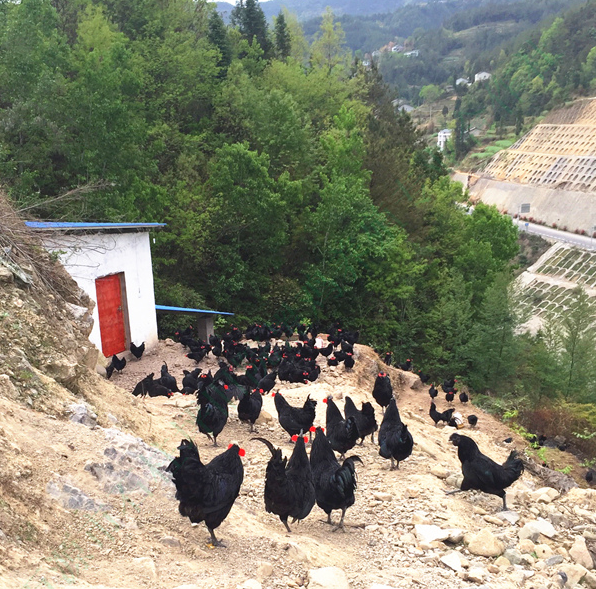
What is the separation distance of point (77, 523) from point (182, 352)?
13593 millimetres

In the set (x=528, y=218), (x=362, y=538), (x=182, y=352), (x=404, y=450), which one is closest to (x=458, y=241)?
(x=182, y=352)

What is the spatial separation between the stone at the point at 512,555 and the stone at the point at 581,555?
941mm

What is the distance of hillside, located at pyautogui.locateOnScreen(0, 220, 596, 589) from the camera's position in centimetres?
534

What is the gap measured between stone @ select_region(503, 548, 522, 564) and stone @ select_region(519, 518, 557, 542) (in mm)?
630

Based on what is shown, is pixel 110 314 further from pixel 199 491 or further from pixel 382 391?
pixel 199 491

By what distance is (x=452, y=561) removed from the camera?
683 cm

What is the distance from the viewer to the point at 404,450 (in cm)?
950

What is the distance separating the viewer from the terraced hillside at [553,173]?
6888 centimetres

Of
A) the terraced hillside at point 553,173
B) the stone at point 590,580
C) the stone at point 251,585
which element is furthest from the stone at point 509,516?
the terraced hillside at point 553,173

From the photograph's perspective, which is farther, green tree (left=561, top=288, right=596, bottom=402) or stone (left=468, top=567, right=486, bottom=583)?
green tree (left=561, top=288, right=596, bottom=402)

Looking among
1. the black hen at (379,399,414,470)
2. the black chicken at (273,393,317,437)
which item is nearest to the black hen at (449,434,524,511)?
the black hen at (379,399,414,470)

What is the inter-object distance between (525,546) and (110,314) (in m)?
12.4

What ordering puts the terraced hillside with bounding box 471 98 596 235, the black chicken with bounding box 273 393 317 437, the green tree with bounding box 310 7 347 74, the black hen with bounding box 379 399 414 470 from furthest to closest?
the terraced hillside with bounding box 471 98 596 235 → the green tree with bounding box 310 7 347 74 → the black chicken with bounding box 273 393 317 437 → the black hen with bounding box 379 399 414 470

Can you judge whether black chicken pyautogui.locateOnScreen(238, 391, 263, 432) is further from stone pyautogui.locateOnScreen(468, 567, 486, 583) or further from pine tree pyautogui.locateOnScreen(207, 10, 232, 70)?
pine tree pyautogui.locateOnScreen(207, 10, 232, 70)
